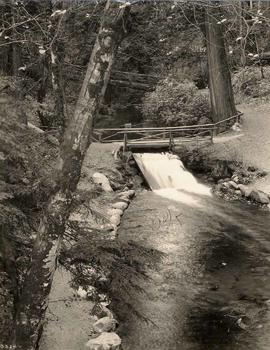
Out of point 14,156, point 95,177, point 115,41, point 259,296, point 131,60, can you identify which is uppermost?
point 131,60

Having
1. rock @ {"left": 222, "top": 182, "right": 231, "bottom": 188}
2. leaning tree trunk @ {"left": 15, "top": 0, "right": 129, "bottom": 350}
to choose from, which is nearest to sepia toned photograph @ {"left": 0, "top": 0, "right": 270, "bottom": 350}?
leaning tree trunk @ {"left": 15, "top": 0, "right": 129, "bottom": 350}

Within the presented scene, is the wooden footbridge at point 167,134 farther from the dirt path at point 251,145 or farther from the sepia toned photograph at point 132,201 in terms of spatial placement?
the dirt path at point 251,145

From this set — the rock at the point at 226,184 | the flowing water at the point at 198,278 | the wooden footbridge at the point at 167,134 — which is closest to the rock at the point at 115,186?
the flowing water at the point at 198,278

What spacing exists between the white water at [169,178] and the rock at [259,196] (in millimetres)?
1475

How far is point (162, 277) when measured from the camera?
400 inches

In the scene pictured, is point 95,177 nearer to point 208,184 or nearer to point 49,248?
point 208,184

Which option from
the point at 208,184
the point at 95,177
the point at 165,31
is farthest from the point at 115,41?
the point at 165,31

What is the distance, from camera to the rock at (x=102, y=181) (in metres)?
16.0

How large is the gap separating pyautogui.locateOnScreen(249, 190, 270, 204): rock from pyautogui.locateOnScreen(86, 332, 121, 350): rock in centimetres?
905

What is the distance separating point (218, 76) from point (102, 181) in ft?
25.8

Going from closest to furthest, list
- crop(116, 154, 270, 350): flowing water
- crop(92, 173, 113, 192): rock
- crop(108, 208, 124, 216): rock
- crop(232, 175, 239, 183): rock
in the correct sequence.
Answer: crop(116, 154, 270, 350): flowing water
crop(108, 208, 124, 216): rock
crop(92, 173, 113, 192): rock
crop(232, 175, 239, 183): rock

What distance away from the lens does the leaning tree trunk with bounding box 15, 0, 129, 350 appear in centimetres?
492

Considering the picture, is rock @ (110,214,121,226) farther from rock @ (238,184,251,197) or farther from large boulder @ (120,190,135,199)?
rock @ (238,184,251,197)

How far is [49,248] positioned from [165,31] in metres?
23.6
